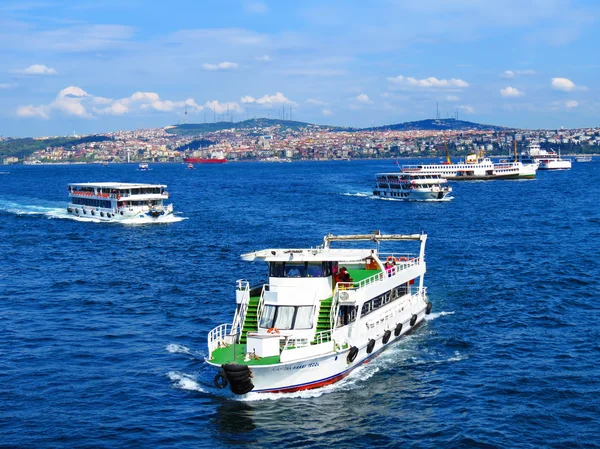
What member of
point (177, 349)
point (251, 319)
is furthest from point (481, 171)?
point (251, 319)

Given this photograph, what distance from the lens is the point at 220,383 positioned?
28969mm

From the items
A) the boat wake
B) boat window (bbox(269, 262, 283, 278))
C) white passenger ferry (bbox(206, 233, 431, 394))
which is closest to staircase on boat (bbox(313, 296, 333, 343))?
white passenger ferry (bbox(206, 233, 431, 394))

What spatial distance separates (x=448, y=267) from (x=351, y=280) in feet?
80.2

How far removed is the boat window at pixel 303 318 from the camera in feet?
100

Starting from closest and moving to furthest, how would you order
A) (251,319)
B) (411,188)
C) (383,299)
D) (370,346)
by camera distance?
(251,319)
(370,346)
(383,299)
(411,188)

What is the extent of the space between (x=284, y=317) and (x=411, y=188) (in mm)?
99261

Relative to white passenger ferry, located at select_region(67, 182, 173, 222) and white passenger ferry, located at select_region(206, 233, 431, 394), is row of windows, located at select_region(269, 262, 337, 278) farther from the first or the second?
white passenger ferry, located at select_region(67, 182, 173, 222)

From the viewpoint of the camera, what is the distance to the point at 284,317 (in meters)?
31.0

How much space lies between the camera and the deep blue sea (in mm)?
26500

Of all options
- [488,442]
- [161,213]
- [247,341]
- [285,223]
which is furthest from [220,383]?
[161,213]

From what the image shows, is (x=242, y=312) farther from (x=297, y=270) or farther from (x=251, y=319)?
(x=297, y=270)

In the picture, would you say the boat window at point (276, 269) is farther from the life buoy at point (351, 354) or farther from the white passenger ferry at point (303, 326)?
the life buoy at point (351, 354)

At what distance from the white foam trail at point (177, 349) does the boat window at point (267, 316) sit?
6026mm

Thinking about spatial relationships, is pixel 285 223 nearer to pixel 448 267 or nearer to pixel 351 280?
pixel 448 267
